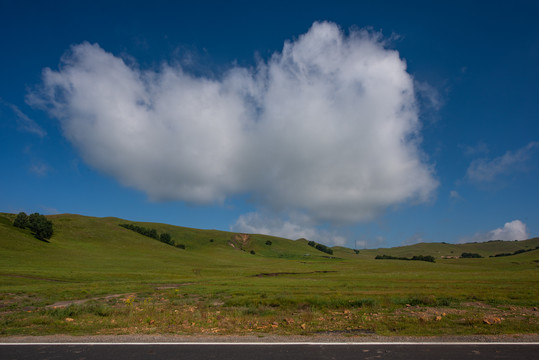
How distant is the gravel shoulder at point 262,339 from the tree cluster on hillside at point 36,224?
98980mm

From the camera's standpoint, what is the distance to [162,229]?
169000 mm

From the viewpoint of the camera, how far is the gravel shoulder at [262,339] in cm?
1060

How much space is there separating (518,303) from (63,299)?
111 ft

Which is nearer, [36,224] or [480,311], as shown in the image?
[480,311]

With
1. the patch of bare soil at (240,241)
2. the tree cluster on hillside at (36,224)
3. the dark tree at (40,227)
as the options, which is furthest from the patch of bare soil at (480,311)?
the patch of bare soil at (240,241)

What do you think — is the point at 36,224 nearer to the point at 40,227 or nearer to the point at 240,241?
the point at 40,227

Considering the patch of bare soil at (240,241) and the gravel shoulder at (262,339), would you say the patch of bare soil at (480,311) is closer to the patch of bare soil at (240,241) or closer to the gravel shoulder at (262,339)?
the gravel shoulder at (262,339)
